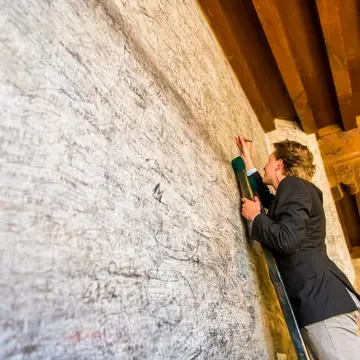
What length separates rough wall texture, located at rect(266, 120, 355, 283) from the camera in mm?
2955

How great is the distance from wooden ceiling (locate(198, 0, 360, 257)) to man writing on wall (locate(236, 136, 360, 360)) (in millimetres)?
1277

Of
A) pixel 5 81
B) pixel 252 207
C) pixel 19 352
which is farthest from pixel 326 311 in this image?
pixel 5 81

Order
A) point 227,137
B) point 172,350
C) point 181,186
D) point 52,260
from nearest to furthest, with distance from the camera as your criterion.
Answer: point 52,260 < point 172,350 < point 181,186 < point 227,137

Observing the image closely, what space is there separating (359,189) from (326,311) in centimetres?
254

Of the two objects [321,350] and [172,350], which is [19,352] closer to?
[172,350]

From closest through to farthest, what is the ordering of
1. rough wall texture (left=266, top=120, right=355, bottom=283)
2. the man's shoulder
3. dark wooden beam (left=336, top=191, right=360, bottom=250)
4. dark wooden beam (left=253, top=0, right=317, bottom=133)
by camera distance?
the man's shoulder, dark wooden beam (left=253, top=0, right=317, bottom=133), rough wall texture (left=266, top=120, right=355, bottom=283), dark wooden beam (left=336, top=191, right=360, bottom=250)

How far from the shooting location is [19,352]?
0.48 metres

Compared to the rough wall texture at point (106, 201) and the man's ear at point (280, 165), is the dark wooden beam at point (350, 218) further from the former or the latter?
the rough wall texture at point (106, 201)

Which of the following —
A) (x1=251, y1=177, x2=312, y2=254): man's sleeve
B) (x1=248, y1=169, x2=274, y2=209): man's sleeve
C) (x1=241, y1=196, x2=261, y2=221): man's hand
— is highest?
(x1=248, y1=169, x2=274, y2=209): man's sleeve

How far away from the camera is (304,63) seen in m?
2.83

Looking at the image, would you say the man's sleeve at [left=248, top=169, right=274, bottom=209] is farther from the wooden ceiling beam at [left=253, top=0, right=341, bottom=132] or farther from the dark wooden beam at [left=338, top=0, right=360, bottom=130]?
the dark wooden beam at [left=338, top=0, right=360, bottom=130]

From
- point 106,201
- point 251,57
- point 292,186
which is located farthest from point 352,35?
point 106,201

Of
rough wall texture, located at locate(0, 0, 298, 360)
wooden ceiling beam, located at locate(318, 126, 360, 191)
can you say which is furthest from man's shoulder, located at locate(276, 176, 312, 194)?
wooden ceiling beam, located at locate(318, 126, 360, 191)

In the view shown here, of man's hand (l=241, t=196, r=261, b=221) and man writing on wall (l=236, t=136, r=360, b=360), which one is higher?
man's hand (l=241, t=196, r=261, b=221)
